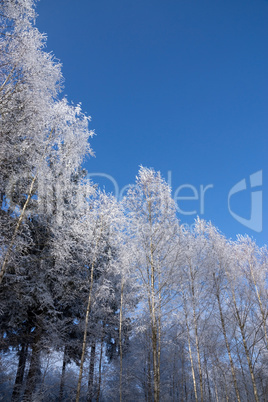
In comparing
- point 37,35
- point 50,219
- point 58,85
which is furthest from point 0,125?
point 50,219

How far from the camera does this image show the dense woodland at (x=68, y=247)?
22.1 ft

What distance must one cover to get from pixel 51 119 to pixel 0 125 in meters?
2.86

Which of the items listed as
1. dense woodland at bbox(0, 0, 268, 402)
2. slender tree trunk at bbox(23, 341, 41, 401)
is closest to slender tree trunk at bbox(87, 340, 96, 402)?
dense woodland at bbox(0, 0, 268, 402)

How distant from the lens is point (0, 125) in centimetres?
602

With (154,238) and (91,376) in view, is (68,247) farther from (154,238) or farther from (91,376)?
(91,376)

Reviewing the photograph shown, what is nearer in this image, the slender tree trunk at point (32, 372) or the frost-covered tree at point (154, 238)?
the frost-covered tree at point (154, 238)

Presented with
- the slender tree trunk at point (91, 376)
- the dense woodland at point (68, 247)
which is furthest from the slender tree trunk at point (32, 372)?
the slender tree trunk at point (91, 376)

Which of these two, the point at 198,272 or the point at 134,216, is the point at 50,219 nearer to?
the point at 134,216

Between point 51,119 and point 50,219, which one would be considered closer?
point 51,119

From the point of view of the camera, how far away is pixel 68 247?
8.22 m

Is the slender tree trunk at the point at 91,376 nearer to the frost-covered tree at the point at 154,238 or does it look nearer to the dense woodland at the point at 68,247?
the dense woodland at the point at 68,247

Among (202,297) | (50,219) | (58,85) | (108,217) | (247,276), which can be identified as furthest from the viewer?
(247,276)

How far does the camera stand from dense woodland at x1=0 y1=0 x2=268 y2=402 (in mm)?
6742

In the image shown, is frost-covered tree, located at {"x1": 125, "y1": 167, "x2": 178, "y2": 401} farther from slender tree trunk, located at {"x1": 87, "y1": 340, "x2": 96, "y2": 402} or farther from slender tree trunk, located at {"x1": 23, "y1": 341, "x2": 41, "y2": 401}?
slender tree trunk, located at {"x1": 87, "y1": 340, "x2": 96, "y2": 402}
